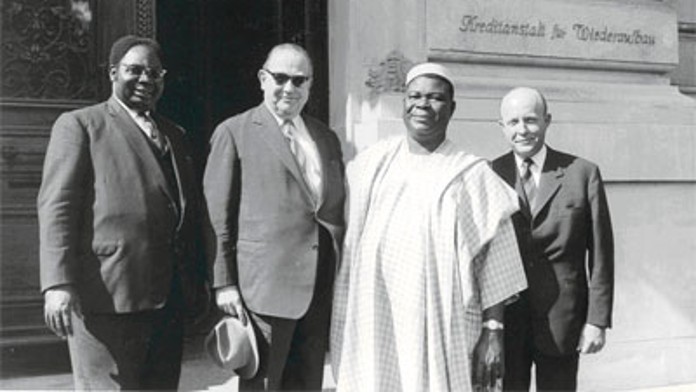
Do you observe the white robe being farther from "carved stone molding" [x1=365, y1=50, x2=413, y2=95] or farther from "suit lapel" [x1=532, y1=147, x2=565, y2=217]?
"carved stone molding" [x1=365, y1=50, x2=413, y2=95]

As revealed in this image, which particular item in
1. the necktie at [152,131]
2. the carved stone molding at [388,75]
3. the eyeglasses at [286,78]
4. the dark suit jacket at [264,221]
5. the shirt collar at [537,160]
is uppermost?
the carved stone molding at [388,75]

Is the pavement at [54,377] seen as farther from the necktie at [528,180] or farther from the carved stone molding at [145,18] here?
the carved stone molding at [145,18]

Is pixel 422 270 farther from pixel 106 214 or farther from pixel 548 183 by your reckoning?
pixel 106 214

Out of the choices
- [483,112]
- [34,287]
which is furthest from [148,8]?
[483,112]

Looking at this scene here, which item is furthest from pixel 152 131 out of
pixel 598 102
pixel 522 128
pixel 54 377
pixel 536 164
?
pixel 598 102

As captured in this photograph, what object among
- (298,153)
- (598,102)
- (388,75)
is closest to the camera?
(298,153)

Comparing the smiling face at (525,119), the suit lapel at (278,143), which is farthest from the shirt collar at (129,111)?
the smiling face at (525,119)

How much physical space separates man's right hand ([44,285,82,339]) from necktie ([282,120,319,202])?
1154 mm

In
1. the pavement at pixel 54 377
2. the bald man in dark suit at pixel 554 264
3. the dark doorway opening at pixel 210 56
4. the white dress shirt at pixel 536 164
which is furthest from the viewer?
the dark doorway opening at pixel 210 56

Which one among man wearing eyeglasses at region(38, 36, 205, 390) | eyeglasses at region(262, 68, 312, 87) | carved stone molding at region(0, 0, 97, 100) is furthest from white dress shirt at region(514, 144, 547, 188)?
carved stone molding at region(0, 0, 97, 100)

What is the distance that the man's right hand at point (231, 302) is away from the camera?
3.82m

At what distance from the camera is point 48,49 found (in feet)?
18.5

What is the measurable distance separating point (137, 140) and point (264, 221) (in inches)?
26.5

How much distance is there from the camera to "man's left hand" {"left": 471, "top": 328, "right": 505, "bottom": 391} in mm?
3811
